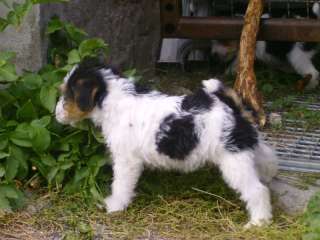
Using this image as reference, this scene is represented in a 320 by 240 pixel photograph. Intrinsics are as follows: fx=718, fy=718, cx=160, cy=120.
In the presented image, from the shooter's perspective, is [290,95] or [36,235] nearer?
[36,235]

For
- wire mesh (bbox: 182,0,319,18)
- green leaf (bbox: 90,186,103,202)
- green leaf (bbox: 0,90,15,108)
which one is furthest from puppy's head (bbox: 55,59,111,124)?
wire mesh (bbox: 182,0,319,18)

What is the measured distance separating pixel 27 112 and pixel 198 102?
1315 mm

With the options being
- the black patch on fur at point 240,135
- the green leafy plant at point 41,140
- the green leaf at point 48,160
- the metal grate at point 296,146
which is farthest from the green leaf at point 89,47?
the metal grate at point 296,146

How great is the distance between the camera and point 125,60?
708cm

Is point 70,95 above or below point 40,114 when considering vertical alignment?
above

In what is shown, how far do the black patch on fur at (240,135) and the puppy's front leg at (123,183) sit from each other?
0.63 meters

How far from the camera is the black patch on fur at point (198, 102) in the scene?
4.51 metres

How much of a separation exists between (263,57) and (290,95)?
0.91 meters

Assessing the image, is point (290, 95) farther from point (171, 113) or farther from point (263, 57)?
point (171, 113)

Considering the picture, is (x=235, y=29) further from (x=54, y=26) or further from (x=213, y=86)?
(x=213, y=86)

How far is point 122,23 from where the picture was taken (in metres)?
7.04

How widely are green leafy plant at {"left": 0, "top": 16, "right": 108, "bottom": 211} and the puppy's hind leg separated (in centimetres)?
98

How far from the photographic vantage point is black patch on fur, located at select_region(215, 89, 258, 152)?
442 centimetres

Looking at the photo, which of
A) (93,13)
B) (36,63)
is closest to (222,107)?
(36,63)
